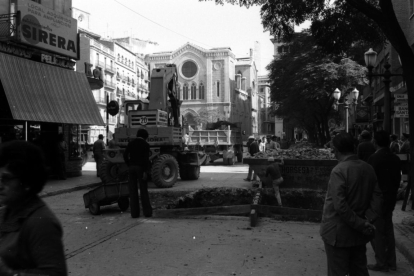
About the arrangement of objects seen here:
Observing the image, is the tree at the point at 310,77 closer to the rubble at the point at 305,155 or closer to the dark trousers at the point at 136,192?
the rubble at the point at 305,155

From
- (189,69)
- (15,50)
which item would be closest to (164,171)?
(15,50)

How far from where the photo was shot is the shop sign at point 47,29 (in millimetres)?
15656

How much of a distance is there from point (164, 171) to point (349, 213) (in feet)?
38.4

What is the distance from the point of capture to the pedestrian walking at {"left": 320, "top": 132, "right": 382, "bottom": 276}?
3629mm

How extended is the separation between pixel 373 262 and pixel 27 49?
14.8 m

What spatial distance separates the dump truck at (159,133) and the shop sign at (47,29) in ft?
13.8

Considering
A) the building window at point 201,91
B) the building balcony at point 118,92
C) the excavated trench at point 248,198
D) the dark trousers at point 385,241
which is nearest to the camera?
the dark trousers at point 385,241


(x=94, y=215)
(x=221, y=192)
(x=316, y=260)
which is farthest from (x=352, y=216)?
(x=221, y=192)

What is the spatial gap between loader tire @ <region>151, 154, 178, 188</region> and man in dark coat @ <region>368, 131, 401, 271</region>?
32.5 ft

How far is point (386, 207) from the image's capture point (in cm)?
542

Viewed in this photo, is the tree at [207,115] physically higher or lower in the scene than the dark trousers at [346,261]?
higher

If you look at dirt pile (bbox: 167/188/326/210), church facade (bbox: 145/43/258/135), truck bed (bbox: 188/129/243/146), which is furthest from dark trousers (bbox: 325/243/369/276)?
church facade (bbox: 145/43/258/135)

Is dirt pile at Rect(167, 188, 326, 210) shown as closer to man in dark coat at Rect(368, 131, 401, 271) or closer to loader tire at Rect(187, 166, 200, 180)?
man in dark coat at Rect(368, 131, 401, 271)

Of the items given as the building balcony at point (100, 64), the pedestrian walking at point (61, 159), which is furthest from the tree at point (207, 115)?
the pedestrian walking at point (61, 159)
